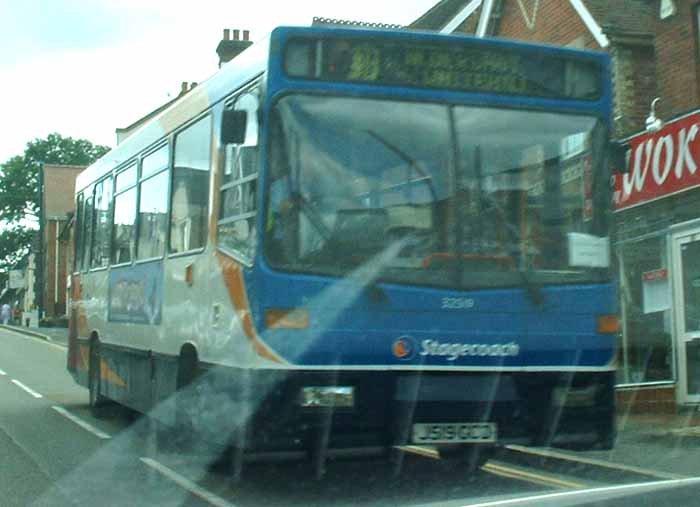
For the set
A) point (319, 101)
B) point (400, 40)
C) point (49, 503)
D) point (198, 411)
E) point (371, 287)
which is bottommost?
point (49, 503)

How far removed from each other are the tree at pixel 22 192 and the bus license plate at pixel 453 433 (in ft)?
274

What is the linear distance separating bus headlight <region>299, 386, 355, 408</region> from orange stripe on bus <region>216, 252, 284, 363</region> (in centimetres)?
30

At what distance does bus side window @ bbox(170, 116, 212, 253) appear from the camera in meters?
9.47

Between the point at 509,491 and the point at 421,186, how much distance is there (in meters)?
2.33

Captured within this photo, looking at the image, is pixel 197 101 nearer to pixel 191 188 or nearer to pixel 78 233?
pixel 191 188

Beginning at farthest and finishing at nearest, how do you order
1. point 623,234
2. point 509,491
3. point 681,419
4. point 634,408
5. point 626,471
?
point 623,234 → point 634,408 → point 681,419 → point 626,471 → point 509,491

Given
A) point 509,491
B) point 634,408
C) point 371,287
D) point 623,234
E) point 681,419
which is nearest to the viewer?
point 371,287

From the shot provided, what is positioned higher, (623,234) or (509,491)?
(623,234)

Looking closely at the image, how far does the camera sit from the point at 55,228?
82.0 metres

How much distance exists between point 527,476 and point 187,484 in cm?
276

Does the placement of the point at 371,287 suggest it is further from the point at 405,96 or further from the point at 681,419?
the point at 681,419

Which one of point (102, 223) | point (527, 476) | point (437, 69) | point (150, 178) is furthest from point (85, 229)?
point (437, 69)

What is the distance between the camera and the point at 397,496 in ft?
28.0

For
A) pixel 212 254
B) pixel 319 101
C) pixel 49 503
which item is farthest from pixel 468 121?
pixel 49 503
